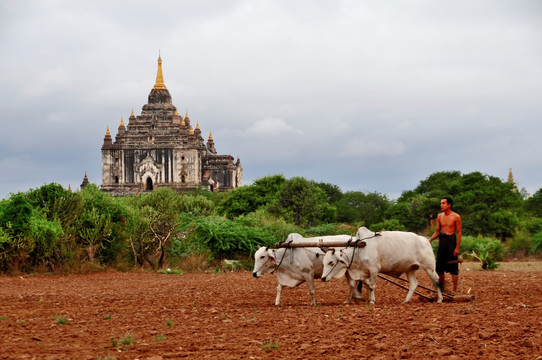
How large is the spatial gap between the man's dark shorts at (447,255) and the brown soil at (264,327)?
63 cm

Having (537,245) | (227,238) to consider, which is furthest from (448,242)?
(537,245)

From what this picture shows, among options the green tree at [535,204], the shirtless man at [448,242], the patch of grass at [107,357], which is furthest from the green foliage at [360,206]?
the patch of grass at [107,357]

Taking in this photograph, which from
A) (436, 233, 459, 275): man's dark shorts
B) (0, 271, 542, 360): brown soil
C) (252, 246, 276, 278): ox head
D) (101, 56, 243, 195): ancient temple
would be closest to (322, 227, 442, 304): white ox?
(436, 233, 459, 275): man's dark shorts

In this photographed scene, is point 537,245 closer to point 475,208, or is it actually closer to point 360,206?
point 475,208

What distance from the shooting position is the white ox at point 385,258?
11289 mm

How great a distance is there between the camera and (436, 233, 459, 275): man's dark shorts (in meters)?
11.8

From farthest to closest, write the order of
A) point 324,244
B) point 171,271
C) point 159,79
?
point 159,79, point 171,271, point 324,244

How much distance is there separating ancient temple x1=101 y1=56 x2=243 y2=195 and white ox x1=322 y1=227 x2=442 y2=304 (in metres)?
63.0

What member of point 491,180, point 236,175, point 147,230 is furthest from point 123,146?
point 147,230

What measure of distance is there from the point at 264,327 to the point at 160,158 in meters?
68.8

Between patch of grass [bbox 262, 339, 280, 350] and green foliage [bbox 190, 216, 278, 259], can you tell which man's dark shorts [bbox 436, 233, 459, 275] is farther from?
green foliage [bbox 190, 216, 278, 259]

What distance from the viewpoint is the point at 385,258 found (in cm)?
1145

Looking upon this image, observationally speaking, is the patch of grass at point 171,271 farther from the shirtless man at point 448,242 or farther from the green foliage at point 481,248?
the shirtless man at point 448,242

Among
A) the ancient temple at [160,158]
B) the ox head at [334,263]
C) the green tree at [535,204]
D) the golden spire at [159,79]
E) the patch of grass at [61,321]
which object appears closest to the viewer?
the patch of grass at [61,321]
